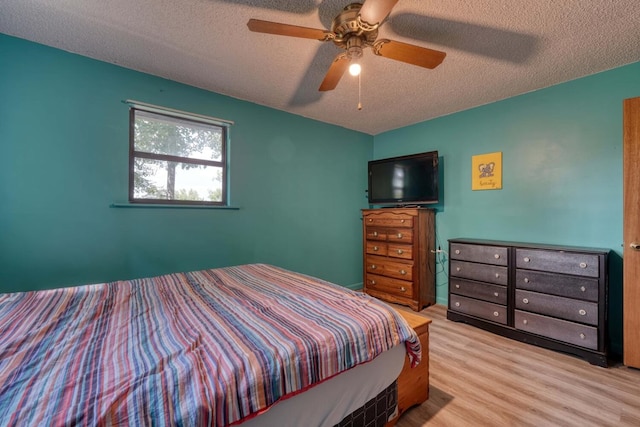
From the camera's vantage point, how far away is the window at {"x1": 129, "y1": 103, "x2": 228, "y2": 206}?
2.43 meters

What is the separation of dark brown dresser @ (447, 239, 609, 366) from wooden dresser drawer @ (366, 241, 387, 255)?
814 millimetres

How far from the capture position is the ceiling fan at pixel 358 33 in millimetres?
1378

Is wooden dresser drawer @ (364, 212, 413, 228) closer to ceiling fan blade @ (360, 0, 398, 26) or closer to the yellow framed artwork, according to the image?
the yellow framed artwork

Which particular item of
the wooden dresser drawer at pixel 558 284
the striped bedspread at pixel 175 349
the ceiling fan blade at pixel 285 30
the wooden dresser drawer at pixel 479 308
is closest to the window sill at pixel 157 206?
the striped bedspread at pixel 175 349

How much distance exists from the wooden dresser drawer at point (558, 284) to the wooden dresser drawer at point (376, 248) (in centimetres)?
141

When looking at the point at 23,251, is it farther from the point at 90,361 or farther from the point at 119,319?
the point at 90,361

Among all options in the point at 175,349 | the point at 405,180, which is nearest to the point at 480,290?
the point at 405,180

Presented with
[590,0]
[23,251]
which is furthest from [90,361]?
[590,0]

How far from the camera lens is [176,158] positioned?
261 centimetres

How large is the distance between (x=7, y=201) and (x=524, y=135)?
4.51m

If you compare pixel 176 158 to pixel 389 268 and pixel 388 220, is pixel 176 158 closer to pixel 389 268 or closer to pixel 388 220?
pixel 388 220

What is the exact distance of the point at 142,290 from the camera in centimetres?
166

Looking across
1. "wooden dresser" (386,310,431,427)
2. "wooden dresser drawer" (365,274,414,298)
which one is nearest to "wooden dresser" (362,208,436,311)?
"wooden dresser drawer" (365,274,414,298)

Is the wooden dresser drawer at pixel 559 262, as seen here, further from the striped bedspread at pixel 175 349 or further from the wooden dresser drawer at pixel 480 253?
the striped bedspread at pixel 175 349
